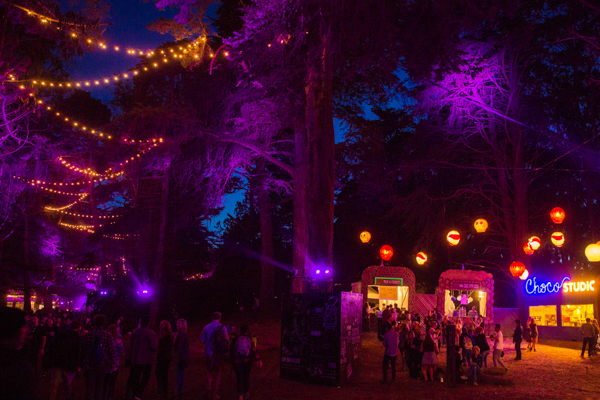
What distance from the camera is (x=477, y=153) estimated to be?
2391 centimetres

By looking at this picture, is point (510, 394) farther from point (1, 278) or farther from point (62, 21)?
point (1, 278)

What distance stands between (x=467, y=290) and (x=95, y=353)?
62.4 feet

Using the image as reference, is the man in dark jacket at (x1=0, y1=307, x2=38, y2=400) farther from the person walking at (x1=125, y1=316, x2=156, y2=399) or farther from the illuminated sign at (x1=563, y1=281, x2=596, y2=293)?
the illuminated sign at (x1=563, y1=281, x2=596, y2=293)

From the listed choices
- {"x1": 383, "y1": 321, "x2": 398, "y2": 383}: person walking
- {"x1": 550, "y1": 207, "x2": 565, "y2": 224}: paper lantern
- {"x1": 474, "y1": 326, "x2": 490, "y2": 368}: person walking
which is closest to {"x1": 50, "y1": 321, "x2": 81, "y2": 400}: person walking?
{"x1": 383, "y1": 321, "x2": 398, "y2": 383}: person walking

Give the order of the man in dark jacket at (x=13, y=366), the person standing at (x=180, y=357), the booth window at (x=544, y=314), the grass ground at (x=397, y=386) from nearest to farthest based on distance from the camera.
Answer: the man in dark jacket at (x=13, y=366), the person standing at (x=180, y=357), the grass ground at (x=397, y=386), the booth window at (x=544, y=314)

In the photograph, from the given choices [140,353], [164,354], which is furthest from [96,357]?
[164,354]

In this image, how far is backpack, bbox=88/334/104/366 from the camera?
23.0 feet

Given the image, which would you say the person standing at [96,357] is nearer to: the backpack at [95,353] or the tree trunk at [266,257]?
the backpack at [95,353]

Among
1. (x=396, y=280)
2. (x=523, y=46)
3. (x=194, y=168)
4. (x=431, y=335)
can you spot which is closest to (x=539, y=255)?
(x=396, y=280)

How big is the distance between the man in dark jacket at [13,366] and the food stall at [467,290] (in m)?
21.5

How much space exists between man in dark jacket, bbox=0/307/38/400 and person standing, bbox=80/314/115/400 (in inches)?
178

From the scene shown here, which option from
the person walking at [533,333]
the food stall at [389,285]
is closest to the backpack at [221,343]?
the person walking at [533,333]

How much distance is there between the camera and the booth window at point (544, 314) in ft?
81.8

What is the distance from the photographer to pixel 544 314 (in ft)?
83.5
